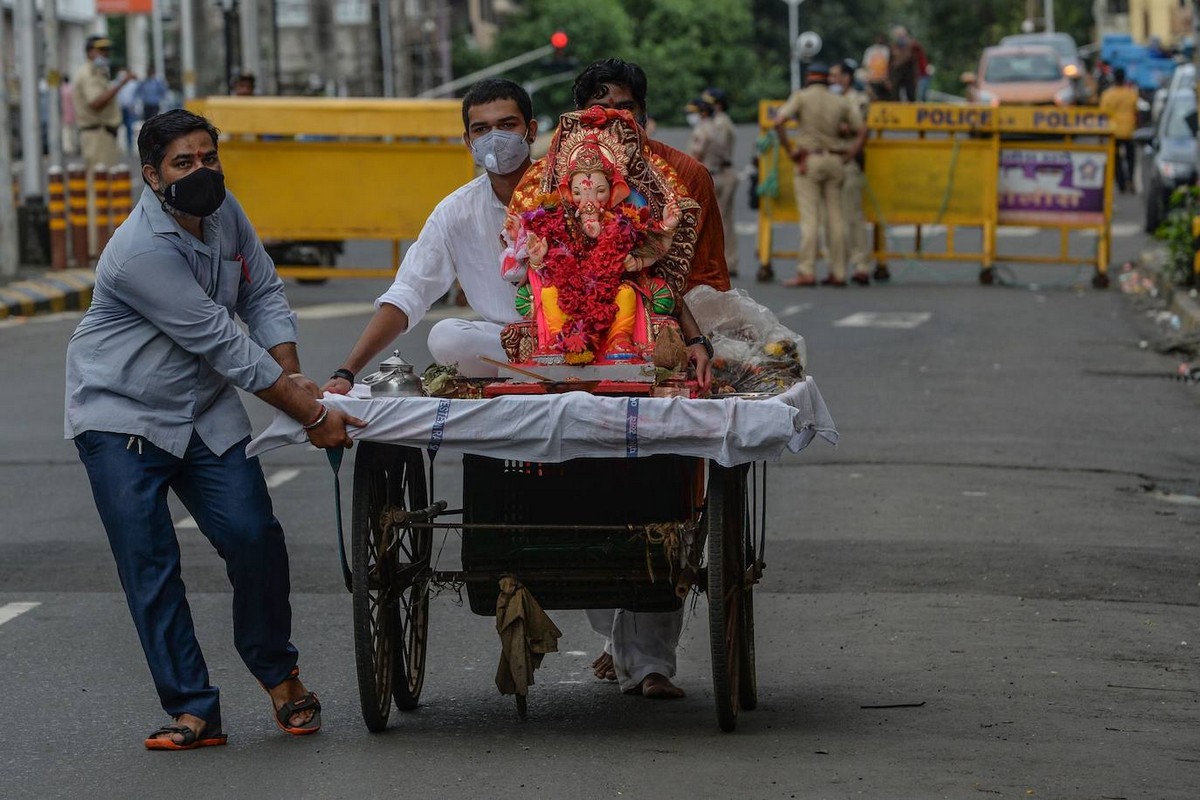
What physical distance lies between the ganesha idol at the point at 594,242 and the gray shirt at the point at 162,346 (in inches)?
30.4

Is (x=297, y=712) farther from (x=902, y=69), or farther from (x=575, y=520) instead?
(x=902, y=69)

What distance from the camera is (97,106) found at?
26641mm

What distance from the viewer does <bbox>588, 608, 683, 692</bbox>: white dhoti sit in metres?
6.66

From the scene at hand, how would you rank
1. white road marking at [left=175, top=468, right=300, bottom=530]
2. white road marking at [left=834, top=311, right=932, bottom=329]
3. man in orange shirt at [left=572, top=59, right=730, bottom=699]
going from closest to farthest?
1. man in orange shirt at [left=572, top=59, right=730, bottom=699]
2. white road marking at [left=175, top=468, right=300, bottom=530]
3. white road marking at [left=834, top=311, right=932, bottom=329]

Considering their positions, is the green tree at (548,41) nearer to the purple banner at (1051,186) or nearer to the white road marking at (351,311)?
the purple banner at (1051,186)

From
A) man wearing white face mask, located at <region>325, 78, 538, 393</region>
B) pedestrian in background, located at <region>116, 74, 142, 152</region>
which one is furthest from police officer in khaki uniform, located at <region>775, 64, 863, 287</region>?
pedestrian in background, located at <region>116, 74, 142, 152</region>

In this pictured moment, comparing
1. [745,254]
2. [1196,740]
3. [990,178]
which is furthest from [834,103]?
[1196,740]

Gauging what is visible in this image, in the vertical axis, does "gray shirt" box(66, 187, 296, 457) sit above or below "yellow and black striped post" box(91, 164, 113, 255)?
above

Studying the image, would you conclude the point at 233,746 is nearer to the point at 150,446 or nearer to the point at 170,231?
the point at 150,446

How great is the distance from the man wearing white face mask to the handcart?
47 centimetres

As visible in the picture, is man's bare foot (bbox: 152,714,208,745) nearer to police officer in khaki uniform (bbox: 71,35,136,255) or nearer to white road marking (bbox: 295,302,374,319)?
white road marking (bbox: 295,302,374,319)

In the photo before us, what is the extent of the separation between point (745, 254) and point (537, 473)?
71.5 feet

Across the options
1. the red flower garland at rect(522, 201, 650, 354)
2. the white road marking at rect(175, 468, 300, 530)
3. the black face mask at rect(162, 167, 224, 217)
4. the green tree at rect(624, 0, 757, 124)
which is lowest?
the white road marking at rect(175, 468, 300, 530)

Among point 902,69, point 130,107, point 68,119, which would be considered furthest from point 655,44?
point 902,69
